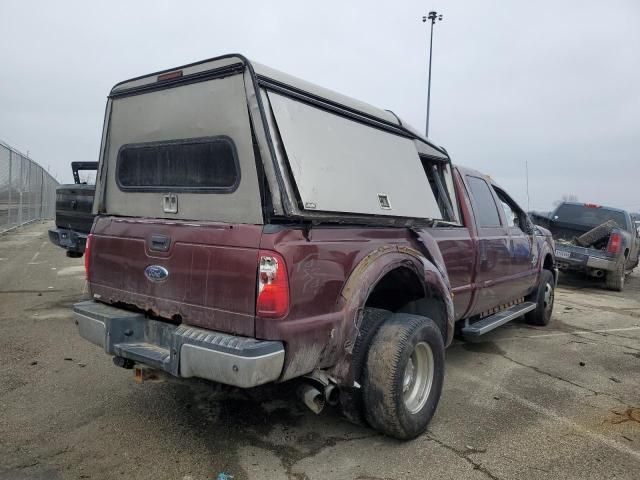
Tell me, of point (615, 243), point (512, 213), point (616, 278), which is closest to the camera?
point (512, 213)

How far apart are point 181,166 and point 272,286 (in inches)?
50.1

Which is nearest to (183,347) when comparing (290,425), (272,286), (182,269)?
(182,269)

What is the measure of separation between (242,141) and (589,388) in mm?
3829

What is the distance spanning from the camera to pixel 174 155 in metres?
3.48

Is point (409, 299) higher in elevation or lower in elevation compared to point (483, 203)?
lower

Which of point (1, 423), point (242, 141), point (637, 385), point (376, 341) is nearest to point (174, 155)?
point (242, 141)

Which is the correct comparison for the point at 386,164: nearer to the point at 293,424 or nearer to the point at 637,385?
the point at 293,424

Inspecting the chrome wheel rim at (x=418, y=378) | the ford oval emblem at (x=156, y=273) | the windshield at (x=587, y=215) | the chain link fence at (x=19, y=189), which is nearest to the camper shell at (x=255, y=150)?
the ford oval emblem at (x=156, y=273)

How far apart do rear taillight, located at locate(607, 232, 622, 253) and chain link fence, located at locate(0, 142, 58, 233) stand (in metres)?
15.4

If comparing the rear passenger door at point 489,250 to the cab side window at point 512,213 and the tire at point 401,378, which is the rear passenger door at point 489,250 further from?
the tire at point 401,378

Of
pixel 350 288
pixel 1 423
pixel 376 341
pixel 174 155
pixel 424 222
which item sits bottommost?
pixel 1 423

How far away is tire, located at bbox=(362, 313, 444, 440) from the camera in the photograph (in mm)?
3133

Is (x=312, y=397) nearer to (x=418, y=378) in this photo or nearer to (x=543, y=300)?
(x=418, y=378)

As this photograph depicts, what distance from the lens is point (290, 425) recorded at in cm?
356
